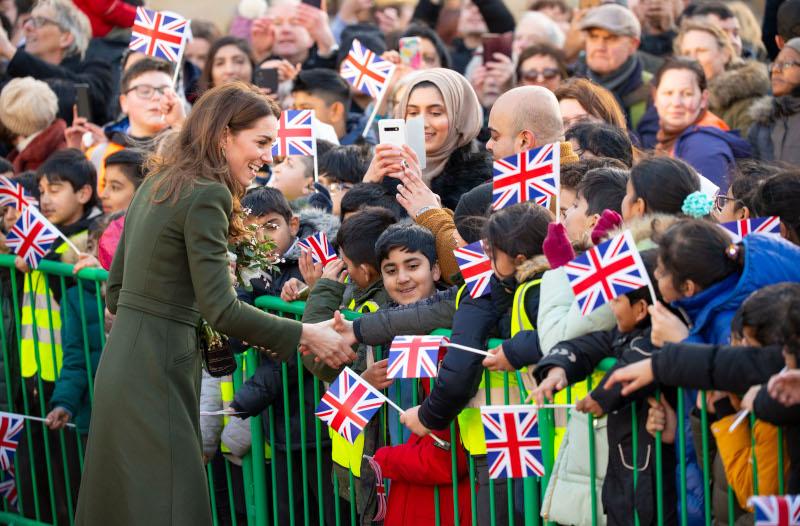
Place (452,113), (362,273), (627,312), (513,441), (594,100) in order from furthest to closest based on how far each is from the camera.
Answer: (594,100) → (452,113) → (362,273) → (513,441) → (627,312)

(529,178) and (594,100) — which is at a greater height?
(594,100)

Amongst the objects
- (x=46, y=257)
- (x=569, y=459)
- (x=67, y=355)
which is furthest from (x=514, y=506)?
(x=46, y=257)

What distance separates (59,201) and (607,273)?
14.4 ft

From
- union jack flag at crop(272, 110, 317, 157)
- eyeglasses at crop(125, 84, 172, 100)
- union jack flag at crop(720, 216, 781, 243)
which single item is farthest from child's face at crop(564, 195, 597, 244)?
eyeglasses at crop(125, 84, 172, 100)

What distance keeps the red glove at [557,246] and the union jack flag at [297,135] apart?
2.93 meters

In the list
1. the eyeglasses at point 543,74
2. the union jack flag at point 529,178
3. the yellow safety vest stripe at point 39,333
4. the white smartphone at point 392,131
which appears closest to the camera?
the union jack flag at point 529,178

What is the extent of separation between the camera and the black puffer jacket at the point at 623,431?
432 centimetres

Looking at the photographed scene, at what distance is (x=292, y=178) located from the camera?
7.73 m

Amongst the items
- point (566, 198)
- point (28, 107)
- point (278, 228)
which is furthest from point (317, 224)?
point (28, 107)

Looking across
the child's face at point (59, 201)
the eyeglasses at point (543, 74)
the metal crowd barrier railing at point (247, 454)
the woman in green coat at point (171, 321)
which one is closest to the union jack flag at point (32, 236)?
the metal crowd barrier railing at point (247, 454)

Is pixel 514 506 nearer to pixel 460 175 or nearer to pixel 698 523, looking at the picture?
pixel 698 523

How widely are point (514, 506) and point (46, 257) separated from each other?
349 cm

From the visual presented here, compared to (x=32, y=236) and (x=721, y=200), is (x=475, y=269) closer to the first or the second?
(x=721, y=200)

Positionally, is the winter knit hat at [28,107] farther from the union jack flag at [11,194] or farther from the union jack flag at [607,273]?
the union jack flag at [607,273]
